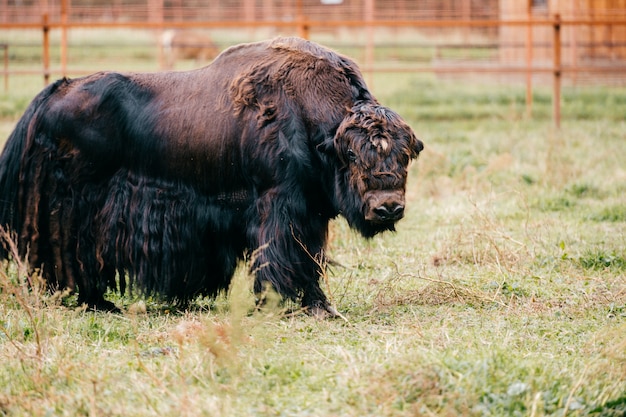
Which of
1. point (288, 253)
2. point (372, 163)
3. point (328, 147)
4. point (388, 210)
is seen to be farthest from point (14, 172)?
point (388, 210)

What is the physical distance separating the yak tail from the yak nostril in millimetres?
2245

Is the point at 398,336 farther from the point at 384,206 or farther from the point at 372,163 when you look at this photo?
the point at 372,163

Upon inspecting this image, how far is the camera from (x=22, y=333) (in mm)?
4734

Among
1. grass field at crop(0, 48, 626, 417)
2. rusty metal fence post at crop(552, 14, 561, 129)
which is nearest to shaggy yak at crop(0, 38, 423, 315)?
grass field at crop(0, 48, 626, 417)

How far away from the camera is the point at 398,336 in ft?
15.9

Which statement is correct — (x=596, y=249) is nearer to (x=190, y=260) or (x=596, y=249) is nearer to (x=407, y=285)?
(x=407, y=285)

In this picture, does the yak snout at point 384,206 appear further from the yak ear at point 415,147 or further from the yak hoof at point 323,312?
the yak hoof at point 323,312

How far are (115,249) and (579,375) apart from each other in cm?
286

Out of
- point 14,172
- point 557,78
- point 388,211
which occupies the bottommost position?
point 388,211

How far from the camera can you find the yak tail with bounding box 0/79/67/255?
5.97 metres

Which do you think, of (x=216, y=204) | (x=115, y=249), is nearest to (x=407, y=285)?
(x=216, y=204)

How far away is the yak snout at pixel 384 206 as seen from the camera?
5.17 metres

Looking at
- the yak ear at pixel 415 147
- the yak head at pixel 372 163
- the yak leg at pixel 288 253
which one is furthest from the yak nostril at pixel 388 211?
the yak leg at pixel 288 253

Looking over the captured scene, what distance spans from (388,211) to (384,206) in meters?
0.03
